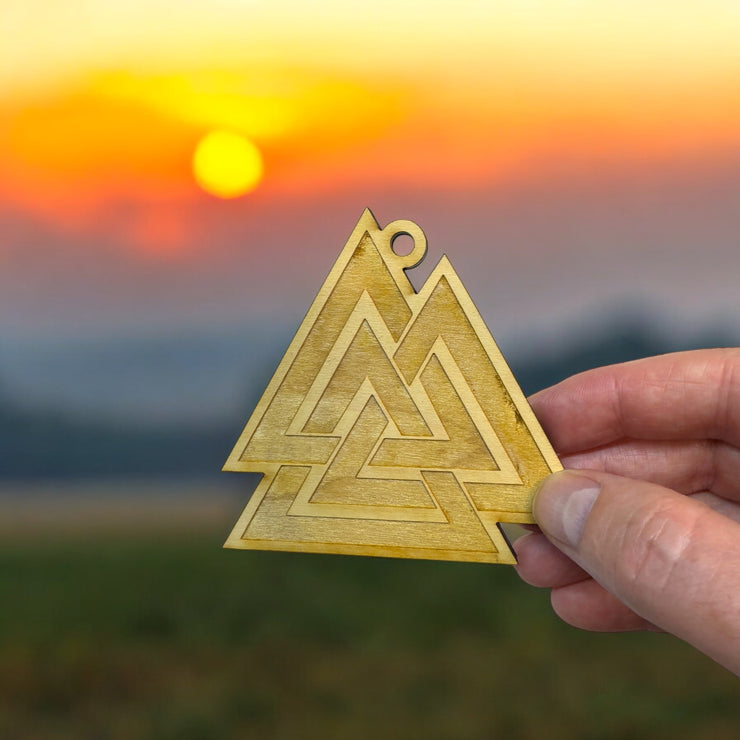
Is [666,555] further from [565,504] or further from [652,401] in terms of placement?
[652,401]

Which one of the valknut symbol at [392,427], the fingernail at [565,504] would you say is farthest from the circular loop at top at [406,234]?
the fingernail at [565,504]

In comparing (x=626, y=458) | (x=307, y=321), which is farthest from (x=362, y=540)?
(x=626, y=458)

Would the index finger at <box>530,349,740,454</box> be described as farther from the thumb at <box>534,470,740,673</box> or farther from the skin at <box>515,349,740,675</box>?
the thumb at <box>534,470,740,673</box>

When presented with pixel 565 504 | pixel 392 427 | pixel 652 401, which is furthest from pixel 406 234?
pixel 652 401

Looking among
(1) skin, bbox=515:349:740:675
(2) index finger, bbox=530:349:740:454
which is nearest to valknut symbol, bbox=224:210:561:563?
(1) skin, bbox=515:349:740:675

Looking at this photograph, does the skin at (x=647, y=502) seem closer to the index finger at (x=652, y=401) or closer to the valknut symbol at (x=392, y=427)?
the index finger at (x=652, y=401)

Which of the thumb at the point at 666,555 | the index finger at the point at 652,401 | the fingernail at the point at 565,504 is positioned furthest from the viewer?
the index finger at the point at 652,401
